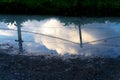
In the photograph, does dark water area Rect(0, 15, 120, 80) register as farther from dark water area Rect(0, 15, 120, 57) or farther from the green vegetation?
the green vegetation

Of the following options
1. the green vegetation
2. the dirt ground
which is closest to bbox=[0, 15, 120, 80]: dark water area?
the dirt ground

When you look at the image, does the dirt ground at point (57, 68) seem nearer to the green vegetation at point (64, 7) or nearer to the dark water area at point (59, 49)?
the dark water area at point (59, 49)

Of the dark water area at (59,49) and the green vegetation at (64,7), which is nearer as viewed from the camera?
the dark water area at (59,49)

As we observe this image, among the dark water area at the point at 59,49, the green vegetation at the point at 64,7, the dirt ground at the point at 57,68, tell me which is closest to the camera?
the dirt ground at the point at 57,68

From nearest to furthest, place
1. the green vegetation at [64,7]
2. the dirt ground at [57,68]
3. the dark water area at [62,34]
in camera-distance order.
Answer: the dirt ground at [57,68] < the dark water area at [62,34] < the green vegetation at [64,7]

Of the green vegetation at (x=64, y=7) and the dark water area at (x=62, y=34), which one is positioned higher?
the green vegetation at (x=64, y=7)

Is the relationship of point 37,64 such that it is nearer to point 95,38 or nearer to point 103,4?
point 95,38

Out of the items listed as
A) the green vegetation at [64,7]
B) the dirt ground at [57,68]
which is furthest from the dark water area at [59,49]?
the green vegetation at [64,7]

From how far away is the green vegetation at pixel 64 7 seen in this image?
993 cm

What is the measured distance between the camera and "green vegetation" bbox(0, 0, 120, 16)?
993 cm

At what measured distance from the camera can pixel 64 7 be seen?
1020cm

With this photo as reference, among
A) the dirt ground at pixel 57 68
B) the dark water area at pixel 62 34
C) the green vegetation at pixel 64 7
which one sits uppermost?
the green vegetation at pixel 64 7

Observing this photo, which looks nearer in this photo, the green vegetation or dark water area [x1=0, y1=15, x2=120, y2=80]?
dark water area [x1=0, y1=15, x2=120, y2=80]

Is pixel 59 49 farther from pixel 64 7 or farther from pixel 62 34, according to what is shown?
pixel 64 7
